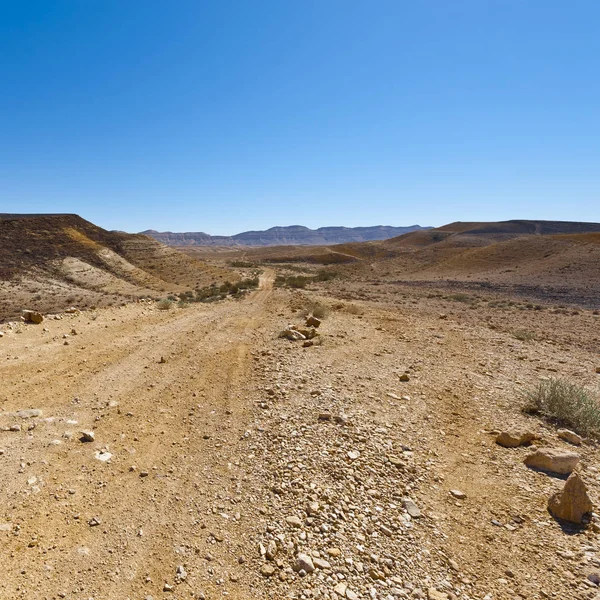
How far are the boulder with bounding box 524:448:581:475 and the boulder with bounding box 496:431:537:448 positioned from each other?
463mm

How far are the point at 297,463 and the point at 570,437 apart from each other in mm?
4534

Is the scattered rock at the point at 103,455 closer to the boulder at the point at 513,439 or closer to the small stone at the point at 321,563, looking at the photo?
the small stone at the point at 321,563

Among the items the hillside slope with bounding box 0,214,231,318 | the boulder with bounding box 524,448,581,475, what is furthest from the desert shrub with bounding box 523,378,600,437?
the hillside slope with bounding box 0,214,231,318

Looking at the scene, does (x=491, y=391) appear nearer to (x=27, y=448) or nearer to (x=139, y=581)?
(x=139, y=581)

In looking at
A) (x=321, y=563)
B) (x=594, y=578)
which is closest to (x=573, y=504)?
(x=594, y=578)

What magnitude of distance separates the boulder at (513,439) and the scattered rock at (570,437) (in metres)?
0.58

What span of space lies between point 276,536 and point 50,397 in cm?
601

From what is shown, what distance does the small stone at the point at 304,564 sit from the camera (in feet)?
11.9

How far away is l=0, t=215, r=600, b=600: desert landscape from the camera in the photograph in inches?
143

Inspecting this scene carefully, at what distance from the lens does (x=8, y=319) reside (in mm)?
14539

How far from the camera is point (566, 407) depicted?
6.61 metres

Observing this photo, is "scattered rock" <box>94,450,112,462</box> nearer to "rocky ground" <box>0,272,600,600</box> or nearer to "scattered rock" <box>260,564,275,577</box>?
"rocky ground" <box>0,272,600,600</box>

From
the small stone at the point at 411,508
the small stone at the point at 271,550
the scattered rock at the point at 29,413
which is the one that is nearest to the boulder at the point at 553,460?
the small stone at the point at 411,508

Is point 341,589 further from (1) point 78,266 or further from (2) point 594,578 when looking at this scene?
(1) point 78,266
